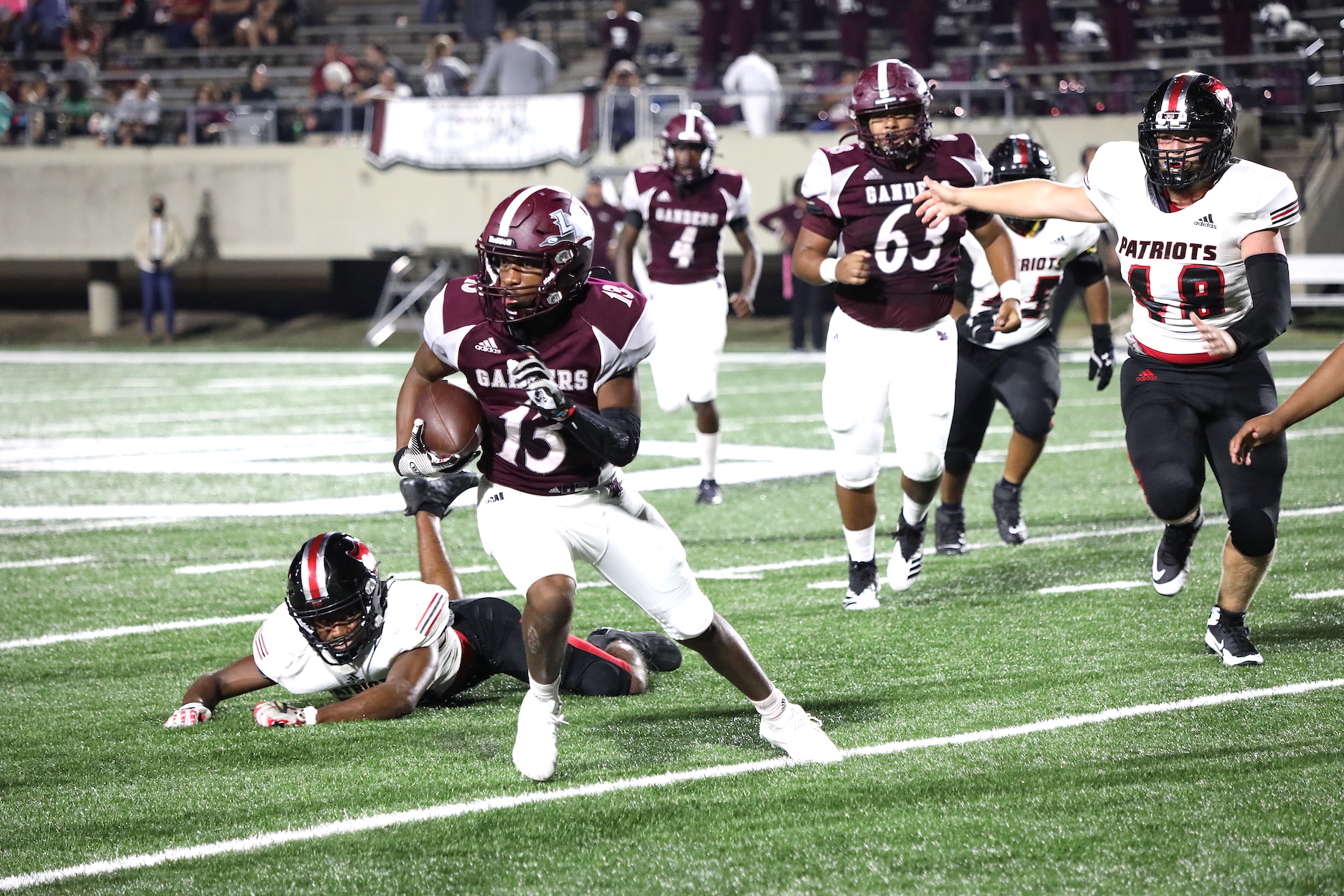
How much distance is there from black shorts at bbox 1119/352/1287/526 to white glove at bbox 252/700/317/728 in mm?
2498

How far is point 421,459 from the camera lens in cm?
395

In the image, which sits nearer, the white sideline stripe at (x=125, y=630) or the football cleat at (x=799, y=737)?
the football cleat at (x=799, y=737)

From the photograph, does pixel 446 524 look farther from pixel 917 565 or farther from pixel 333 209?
pixel 333 209

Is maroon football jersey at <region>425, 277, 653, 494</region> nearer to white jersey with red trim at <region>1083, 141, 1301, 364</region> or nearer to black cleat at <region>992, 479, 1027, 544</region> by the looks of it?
white jersey with red trim at <region>1083, 141, 1301, 364</region>

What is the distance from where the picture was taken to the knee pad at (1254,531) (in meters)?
4.72

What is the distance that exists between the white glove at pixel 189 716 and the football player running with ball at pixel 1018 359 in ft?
11.7

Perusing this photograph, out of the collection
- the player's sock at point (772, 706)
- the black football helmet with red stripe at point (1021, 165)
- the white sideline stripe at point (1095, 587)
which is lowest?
the white sideline stripe at point (1095, 587)

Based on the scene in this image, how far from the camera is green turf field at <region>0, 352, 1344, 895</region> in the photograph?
330cm

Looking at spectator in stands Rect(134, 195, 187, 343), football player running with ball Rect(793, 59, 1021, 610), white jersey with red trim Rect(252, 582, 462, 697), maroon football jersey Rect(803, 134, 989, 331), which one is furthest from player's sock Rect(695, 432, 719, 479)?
spectator in stands Rect(134, 195, 187, 343)

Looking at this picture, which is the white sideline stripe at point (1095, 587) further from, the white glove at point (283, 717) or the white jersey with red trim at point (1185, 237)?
the white glove at point (283, 717)

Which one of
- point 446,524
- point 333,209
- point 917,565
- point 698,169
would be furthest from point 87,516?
point 333,209

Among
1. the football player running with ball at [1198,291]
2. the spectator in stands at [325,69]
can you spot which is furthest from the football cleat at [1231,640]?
the spectator in stands at [325,69]

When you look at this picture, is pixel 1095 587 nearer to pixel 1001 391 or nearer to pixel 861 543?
pixel 861 543

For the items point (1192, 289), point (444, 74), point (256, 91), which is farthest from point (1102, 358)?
point (256, 91)
